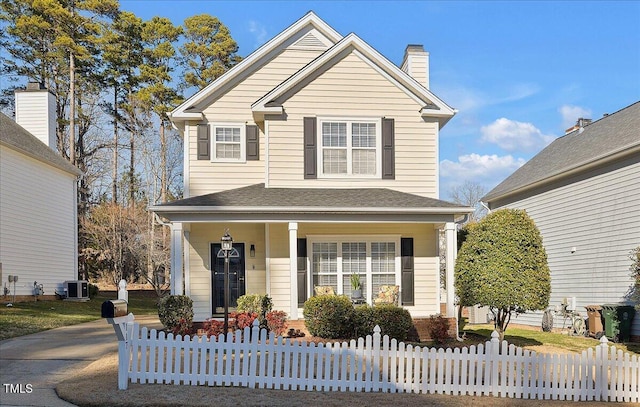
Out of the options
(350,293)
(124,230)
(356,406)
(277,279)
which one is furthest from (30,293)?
(356,406)

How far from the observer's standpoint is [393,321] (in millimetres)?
12852

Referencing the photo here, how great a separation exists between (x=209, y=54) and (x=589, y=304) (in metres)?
28.7

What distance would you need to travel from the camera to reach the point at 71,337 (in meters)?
14.0

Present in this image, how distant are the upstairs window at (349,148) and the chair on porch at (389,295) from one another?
292 cm

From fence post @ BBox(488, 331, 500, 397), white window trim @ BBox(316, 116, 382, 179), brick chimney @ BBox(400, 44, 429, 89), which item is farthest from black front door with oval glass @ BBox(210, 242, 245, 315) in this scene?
fence post @ BBox(488, 331, 500, 397)

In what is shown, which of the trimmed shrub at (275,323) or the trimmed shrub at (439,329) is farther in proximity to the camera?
the trimmed shrub at (439,329)

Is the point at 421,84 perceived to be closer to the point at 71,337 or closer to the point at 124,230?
the point at 71,337

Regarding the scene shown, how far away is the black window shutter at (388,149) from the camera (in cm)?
1527

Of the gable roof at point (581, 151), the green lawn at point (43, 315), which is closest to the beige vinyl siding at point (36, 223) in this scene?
the green lawn at point (43, 315)

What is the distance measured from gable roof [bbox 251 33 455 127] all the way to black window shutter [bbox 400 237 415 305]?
3414 millimetres

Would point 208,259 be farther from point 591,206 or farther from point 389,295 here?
point 591,206

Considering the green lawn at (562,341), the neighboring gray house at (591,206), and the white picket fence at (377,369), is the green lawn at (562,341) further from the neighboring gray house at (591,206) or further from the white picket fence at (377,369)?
the white picket fence at (377,369)

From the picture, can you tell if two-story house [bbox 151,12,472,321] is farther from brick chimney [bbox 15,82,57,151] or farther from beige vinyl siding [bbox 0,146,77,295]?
brick chimney [bbox 15,82,57,151]

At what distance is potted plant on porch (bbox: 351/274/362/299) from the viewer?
14586 millimetres
